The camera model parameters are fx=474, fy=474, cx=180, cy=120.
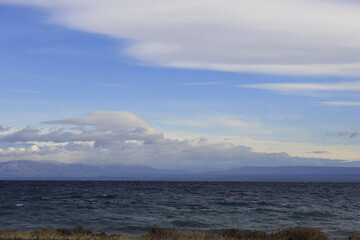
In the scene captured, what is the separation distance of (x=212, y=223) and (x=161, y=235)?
44.8 ft

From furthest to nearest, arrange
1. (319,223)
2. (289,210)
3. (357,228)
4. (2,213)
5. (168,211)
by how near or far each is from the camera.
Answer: (289,210) < (168,211) < (2,213) < (319,223) < (357,228)

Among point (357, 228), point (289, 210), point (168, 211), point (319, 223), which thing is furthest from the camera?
point (289, 210)

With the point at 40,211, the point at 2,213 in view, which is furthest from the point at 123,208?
the point at 2,213

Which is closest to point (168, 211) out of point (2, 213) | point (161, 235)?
point (2, 213)

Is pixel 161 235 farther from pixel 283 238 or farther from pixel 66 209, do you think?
pixel 66 209

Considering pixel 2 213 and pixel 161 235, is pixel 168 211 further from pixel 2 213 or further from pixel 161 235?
pixel 161 235

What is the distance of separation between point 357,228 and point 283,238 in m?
14.0

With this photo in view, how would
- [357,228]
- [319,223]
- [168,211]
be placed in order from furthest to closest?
[168,211]
[319,223]
[357,228]

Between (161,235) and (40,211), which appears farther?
(40,211)

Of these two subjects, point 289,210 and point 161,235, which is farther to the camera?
point 289,210

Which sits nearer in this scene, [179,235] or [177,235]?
[179,235]

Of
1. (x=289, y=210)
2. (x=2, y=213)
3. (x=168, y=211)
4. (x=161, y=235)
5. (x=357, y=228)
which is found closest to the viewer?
(x=161, y=235)

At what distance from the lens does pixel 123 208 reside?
5484cm

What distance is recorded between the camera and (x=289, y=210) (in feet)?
183
